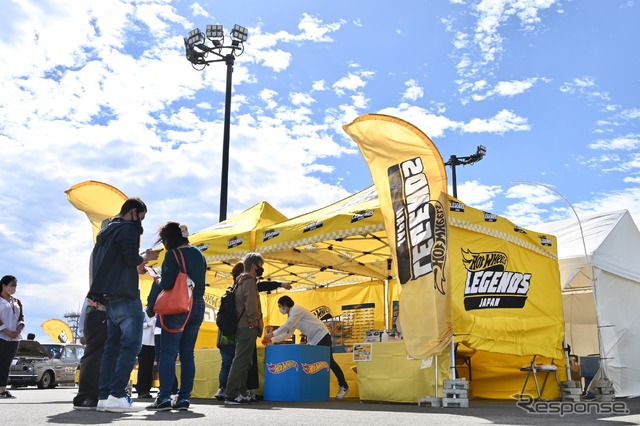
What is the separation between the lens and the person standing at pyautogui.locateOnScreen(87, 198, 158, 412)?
5.84m

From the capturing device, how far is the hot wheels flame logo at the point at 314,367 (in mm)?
9031

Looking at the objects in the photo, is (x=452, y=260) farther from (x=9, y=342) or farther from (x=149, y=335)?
(x=9, y=342)

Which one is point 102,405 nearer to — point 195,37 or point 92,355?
point 92,355

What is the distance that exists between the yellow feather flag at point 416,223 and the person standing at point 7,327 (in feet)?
Result: 17.0

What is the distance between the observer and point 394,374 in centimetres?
885

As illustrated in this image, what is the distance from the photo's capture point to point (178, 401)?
6.43m

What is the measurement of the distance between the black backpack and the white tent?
21.0 ft

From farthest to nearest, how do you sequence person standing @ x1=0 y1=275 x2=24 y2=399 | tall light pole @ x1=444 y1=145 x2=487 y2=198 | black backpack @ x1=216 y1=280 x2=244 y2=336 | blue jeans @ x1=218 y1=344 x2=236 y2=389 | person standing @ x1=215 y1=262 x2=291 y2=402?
tall light pole @ x1=444 y1=145 x2=487 y2=198
person standing @ x1=0 y1=275 x2=24 y2=399
blue jeans @ x1=218 y1=344 x2=236 y2=389
person standing @ x1=215 y1=262 x2=291 y2=402
black backpack @ x1=216 y1=280 x2=244 y2=336

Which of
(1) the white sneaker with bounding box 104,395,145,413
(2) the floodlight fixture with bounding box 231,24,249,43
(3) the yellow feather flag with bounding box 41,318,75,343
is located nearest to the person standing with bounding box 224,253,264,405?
(1) the white sneaker with bounding box 104,395,145,413

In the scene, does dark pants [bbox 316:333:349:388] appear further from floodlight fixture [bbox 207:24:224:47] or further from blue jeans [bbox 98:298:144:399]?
floodlight fixture [bbox 207:24:224:47]

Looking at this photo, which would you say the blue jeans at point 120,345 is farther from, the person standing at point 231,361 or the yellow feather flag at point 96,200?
the yellow feather flag at point 96,200

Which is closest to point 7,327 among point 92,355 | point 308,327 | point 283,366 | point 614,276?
point 92,355

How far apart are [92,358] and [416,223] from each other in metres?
4.15

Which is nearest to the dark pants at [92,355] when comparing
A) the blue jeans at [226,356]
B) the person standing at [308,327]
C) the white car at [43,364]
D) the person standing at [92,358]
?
the person standing at [92,358]
